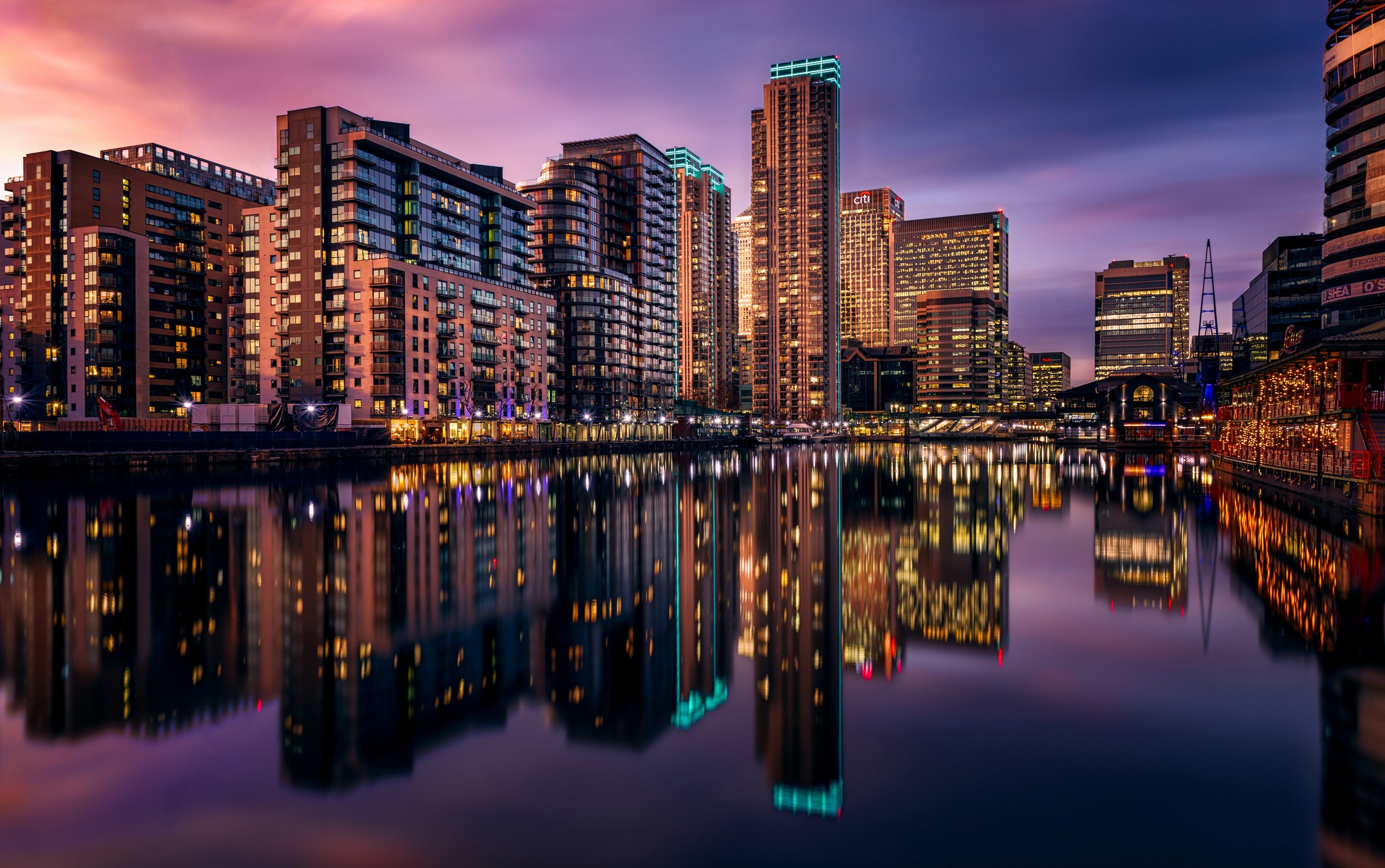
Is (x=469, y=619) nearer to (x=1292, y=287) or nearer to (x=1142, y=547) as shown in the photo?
(x=1142, y=547)

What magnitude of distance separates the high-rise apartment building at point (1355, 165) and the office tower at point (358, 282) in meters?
113

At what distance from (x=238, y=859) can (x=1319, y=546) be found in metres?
31.8

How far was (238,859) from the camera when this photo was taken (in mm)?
8305

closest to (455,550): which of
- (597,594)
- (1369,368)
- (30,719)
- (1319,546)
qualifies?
(597,594)

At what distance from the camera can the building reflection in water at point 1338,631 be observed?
901 centimetres

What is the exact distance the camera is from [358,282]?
121375 mm

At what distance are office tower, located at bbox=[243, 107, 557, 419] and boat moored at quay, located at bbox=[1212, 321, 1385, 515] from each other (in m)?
102

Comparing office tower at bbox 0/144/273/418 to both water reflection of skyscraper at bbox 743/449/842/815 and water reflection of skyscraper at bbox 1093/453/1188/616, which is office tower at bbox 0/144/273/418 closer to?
water reflection of skyscraper at bbox 1093/453/1188/616

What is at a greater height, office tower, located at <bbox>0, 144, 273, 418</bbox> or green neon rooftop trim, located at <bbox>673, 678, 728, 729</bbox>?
office tower, located at <bbox>0, 144, 273, 418</bbox>

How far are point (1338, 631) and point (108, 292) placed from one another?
176517 millimetres

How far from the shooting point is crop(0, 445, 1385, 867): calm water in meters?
8.84

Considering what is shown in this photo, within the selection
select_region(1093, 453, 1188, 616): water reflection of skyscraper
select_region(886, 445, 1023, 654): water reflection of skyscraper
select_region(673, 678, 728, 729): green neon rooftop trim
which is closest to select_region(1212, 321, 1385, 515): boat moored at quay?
select_region(1093, 453, 1188, 616): water reflection of skyscraper

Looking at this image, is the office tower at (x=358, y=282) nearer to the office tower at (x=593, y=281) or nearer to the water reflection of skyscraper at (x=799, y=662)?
the office tower at (x=593, y=281)

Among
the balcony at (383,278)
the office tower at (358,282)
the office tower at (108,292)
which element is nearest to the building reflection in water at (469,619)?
the office tower at (358,282)
